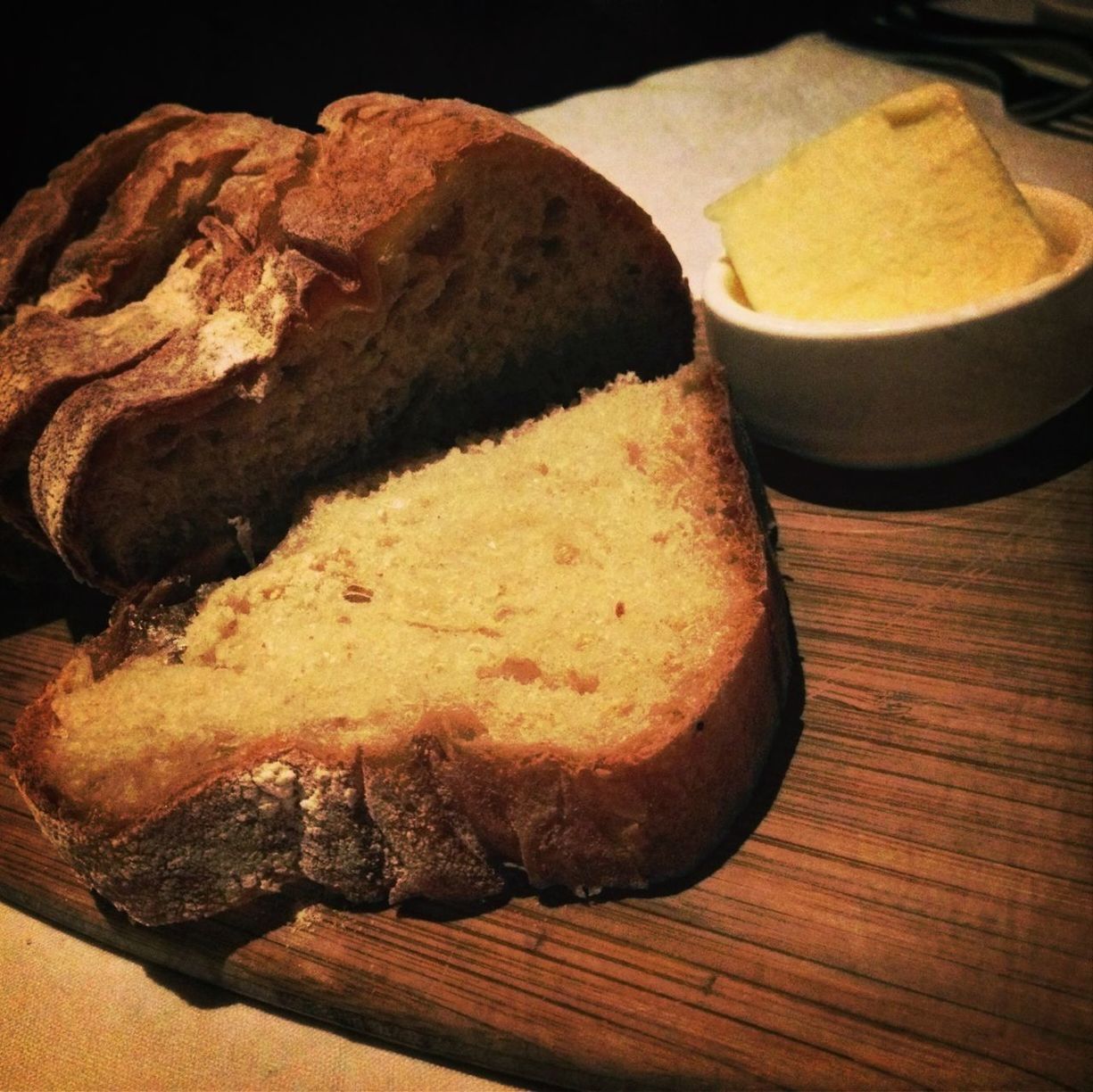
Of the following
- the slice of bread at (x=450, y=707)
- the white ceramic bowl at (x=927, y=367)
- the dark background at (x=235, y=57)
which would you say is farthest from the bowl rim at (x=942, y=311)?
the dark background at (x=235, y=57)

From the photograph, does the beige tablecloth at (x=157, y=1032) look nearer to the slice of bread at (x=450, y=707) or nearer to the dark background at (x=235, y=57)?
the slice of bread at (x=450, y=707)

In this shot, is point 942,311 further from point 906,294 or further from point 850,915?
point 850,915

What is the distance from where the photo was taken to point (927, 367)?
1879 mm

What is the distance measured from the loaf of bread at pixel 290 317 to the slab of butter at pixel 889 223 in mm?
278

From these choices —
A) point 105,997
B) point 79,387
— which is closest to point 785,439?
point 79,387

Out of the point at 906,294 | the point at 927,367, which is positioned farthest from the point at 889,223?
the point at 927,367

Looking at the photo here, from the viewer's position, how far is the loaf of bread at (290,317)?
1969 mm

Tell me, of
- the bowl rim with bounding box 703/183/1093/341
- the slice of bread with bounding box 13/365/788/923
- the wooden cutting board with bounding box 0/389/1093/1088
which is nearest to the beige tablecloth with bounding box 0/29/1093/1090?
the wooden cutting board with bounding box 0/389/1093/1088

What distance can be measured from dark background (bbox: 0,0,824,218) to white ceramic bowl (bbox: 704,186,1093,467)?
59.2 inches

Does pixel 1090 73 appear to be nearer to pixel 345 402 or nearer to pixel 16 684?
pixel 345 402

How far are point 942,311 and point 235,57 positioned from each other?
243cm

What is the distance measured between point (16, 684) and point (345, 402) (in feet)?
3.35

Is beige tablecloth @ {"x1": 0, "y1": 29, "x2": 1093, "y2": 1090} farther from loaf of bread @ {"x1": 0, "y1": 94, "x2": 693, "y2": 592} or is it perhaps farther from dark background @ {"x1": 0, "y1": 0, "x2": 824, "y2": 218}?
dark background @ {"x1": 0, "y1": 0, "x2": 824, "y2": 218}

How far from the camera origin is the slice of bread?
154 cm
